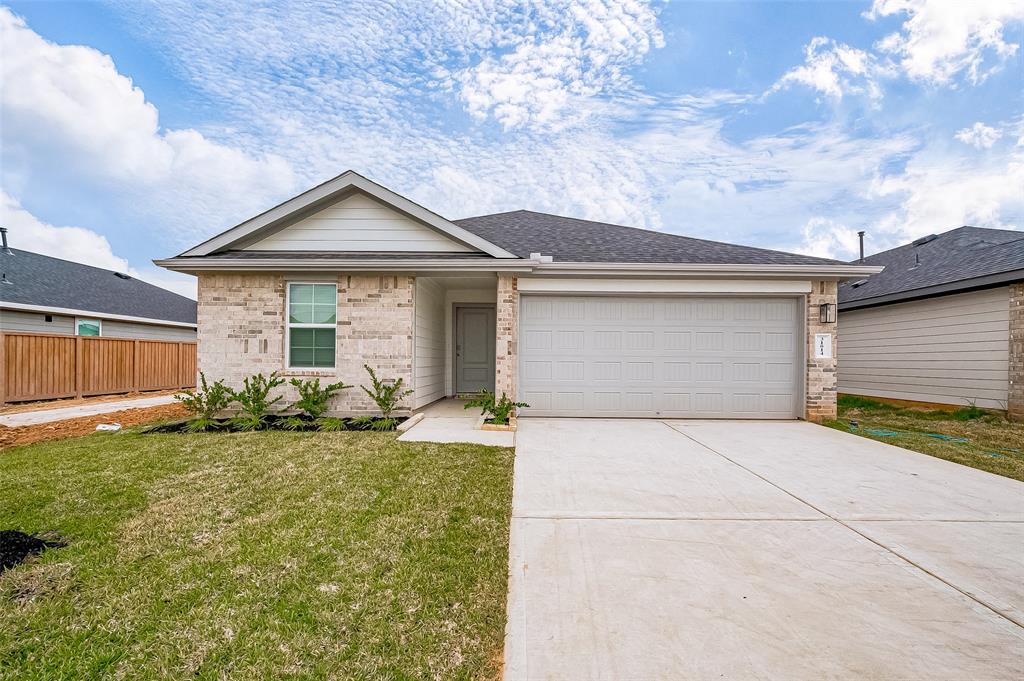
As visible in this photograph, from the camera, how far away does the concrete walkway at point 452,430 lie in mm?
6277

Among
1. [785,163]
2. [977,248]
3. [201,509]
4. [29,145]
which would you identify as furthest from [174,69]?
[977,248]

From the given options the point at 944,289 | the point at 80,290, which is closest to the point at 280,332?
the point at 80,290

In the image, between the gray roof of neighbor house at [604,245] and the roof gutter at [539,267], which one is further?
the gray roof of neighbor house at [604,245]

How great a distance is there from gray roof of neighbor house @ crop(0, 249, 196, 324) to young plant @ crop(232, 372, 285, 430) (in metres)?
9.90

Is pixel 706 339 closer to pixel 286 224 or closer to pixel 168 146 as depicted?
pixel 286 224

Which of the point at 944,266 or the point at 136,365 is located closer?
the point at 944,266

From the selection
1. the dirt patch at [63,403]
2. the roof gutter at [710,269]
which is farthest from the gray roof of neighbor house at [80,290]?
the roof gutter at [710,269]

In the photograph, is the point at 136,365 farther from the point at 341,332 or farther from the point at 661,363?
the point at 661,363

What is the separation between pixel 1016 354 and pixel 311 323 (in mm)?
13971

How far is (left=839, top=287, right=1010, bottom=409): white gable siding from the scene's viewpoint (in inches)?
355

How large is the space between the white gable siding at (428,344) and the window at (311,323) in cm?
163

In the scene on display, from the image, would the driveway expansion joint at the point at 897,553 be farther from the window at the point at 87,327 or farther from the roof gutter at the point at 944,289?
the window at the point at 87,327

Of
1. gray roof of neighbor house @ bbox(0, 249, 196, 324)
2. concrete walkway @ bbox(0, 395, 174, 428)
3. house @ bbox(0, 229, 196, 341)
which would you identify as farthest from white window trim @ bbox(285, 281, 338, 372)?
gray roof of neighbor house @ bbox(0, 249, 196, 324)

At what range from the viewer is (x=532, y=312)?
28.0ft
